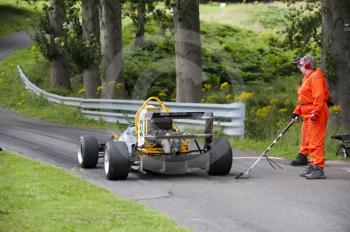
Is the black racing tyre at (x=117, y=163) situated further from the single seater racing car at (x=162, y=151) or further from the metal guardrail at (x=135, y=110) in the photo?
the metal guardrail at (x=135, y=110)

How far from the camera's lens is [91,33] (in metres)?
26.6

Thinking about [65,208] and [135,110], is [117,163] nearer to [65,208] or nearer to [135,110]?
[65,208]

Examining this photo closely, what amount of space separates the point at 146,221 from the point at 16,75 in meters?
31.3

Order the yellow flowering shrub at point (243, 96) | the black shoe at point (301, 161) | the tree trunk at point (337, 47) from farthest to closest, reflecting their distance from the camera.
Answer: the yellow flowering shrub at point (243, 96)
the tree trunk at point (337, 47)
the black shoe at point (301, 161)

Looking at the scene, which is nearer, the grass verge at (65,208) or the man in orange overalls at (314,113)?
the grass verge at (65,208)

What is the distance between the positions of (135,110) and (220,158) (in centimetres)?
998

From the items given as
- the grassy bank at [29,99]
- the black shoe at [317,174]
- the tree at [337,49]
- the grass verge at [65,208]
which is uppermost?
the tree at [337,49]

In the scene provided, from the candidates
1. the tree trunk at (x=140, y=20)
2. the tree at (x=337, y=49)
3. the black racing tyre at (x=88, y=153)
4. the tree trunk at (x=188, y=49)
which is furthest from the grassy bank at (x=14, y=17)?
the black racing tyre at (x=88, y=153)

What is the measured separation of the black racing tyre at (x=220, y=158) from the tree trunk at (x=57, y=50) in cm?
2008

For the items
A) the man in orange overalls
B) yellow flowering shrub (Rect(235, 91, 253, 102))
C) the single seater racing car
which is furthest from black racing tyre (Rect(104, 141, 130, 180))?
yellow flowering shrub (Rect(235, 91, 253, 102))

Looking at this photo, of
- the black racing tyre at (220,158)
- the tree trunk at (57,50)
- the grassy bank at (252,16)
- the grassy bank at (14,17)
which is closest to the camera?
the black racing tyre at (220,158)

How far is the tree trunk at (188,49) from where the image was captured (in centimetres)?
1931

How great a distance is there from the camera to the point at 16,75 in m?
37.8

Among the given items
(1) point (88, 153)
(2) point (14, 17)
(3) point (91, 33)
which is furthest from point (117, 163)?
(2) point (14, 17)
